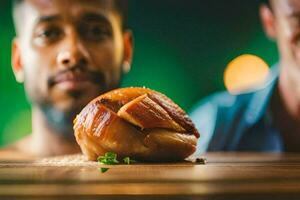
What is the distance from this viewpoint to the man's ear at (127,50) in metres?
3.24

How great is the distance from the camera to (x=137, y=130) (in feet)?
4.37

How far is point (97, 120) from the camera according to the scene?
1.36 m

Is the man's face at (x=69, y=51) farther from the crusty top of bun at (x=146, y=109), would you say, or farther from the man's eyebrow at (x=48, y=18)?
the crusty top of bun at (x=146, y=109)

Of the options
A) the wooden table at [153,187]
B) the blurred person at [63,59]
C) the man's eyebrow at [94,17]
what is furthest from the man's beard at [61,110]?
the wooden table at [153,187]

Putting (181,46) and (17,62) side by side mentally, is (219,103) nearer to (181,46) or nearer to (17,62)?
(181,46)

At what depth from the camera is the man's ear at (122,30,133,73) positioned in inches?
127

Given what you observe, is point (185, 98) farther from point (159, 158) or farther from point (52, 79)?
point (159, 158)

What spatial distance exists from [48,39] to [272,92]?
1256 mm

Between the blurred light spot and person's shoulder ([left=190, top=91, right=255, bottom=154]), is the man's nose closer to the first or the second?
person's shoulder ([left=190, top=91, right=255, bottom=154])

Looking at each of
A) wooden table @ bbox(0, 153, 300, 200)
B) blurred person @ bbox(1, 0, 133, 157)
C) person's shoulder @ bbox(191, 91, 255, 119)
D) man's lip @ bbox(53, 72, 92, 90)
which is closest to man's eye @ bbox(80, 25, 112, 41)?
blurred person @ bbox(1, 0, 133, 157)

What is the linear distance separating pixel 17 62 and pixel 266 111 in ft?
4.68

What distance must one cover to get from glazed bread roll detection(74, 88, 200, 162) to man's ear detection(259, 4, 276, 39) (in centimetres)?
198

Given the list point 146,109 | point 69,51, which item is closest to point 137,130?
point 146,109

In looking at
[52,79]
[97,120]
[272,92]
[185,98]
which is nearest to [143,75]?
[185,98]
